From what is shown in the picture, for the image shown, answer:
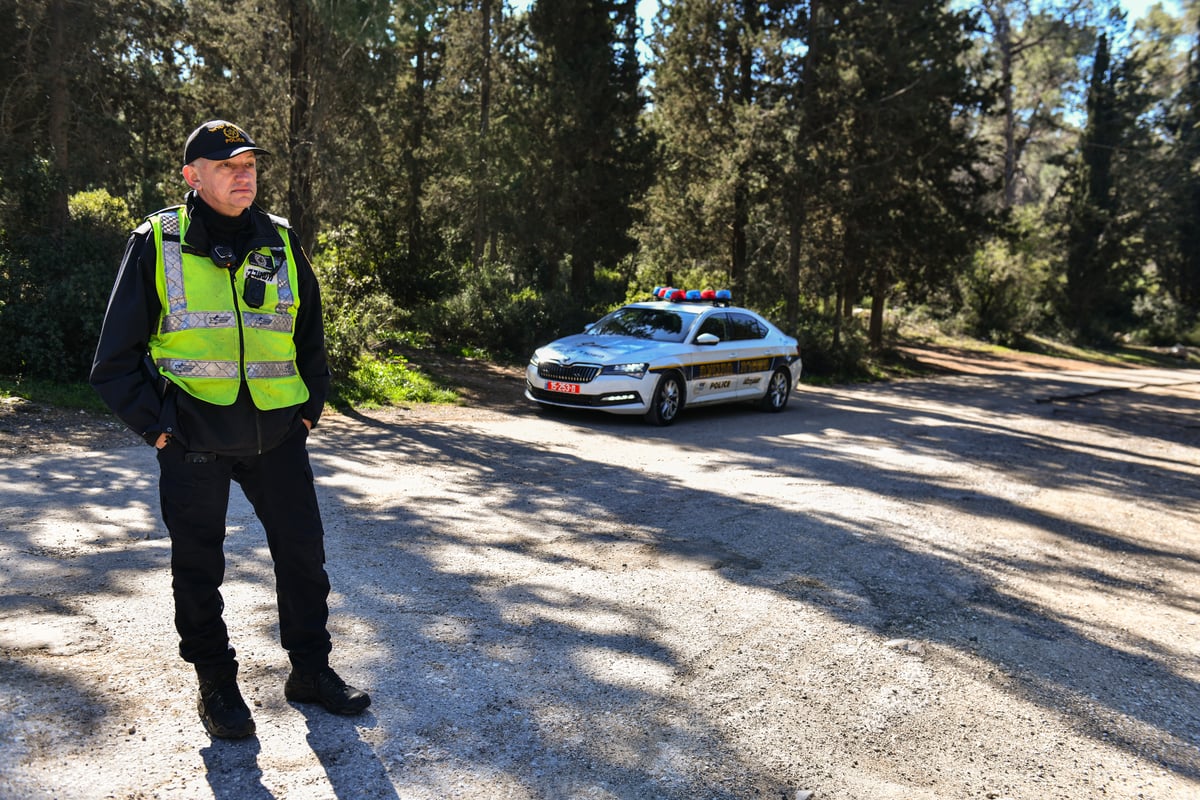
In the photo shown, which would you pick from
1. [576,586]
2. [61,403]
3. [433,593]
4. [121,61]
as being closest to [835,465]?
[576,586]

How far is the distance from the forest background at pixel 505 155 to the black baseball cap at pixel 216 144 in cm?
834

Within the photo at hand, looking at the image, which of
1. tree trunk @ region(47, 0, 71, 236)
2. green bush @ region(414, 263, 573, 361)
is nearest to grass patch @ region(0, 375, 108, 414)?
tree trunk @ region(47, 0, 71, 236)

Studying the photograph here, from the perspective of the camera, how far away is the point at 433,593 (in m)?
5.16

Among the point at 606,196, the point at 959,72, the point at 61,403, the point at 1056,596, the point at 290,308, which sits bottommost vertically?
the point at 1056,596

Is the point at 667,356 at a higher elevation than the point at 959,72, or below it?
below

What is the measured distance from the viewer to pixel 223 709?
11.2ft

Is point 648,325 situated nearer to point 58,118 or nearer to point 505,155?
point 58,118

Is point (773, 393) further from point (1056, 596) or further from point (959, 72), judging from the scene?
point (959, 72)

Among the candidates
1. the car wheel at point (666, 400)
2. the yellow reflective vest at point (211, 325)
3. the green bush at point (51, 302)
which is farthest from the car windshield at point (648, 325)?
the yellow reflective vest at point (211, 325)

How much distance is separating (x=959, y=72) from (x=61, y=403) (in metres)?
22.2

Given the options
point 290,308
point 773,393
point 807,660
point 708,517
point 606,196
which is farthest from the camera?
point 606,196

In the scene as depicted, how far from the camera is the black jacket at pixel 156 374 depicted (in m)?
3.25

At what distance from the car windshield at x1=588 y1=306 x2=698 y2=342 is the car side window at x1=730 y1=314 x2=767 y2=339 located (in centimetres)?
86

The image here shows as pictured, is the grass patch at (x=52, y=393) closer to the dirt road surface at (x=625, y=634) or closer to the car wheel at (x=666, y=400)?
the dirt road surface at (x=625, y=634)
